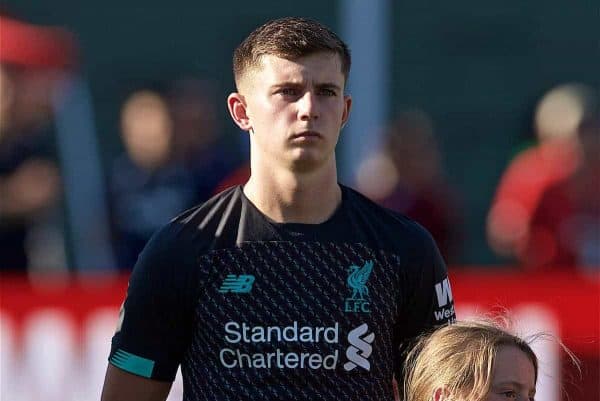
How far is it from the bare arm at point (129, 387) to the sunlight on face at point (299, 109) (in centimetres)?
75

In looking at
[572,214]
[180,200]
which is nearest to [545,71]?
[572,214]

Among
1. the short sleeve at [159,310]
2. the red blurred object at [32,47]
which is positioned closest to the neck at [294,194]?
the short sleeve at [159,310]

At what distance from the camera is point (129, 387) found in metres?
4.34

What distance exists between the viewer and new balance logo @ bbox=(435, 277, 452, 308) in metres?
4.35

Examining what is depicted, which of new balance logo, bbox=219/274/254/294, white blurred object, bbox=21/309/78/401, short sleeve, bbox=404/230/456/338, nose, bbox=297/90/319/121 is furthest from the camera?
white blurred object, bbox=21/309/78/401

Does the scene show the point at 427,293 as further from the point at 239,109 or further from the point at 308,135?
the point at 239,109

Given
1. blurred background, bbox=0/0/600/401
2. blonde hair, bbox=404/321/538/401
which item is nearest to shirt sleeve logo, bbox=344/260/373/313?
blonde hair, bbox=404/321/538/401

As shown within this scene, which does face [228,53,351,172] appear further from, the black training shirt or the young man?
the black training shirt

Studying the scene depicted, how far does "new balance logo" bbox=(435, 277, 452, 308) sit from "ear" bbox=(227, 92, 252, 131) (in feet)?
2.40

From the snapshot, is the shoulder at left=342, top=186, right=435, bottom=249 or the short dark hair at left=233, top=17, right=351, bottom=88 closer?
the short dark hair at left=233, top=17, right=351, bottom=88

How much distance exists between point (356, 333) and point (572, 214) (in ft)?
14.6

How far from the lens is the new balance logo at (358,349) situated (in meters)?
4.16

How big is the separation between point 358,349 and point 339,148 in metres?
6.92

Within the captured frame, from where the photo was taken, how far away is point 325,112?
13.5ft
